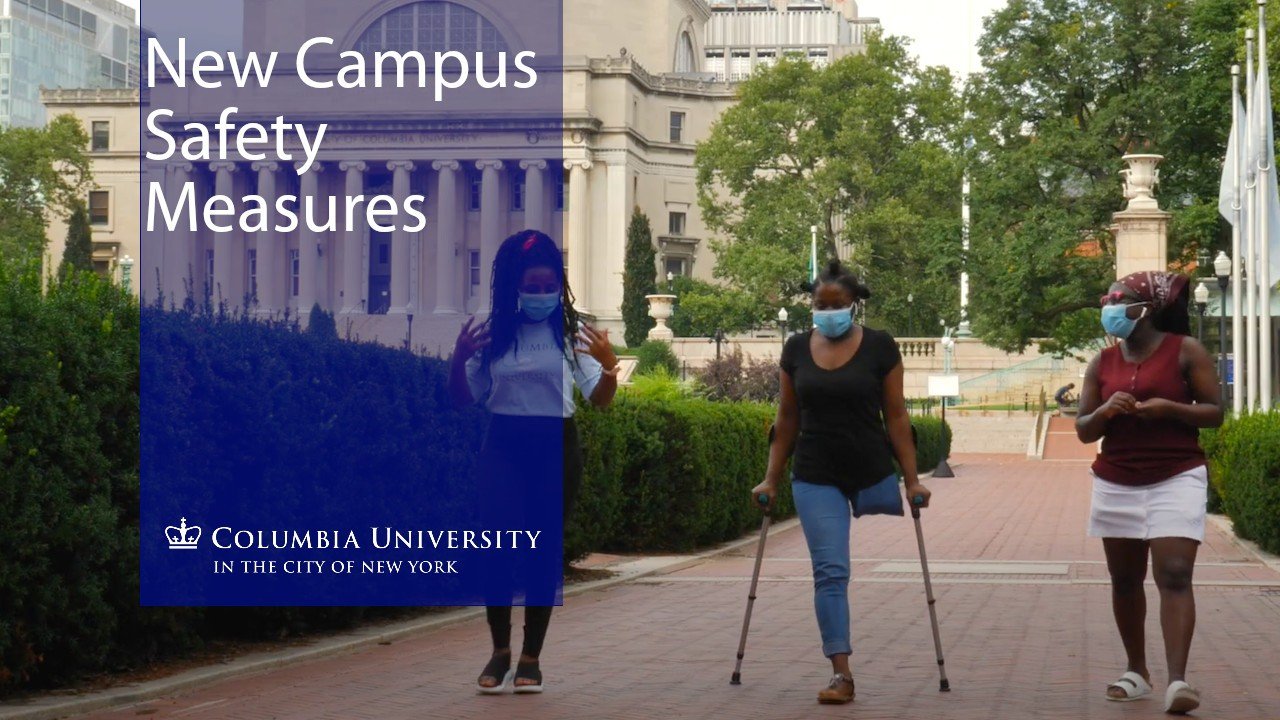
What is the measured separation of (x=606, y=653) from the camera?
10953mm

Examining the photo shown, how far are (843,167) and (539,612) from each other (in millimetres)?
73025

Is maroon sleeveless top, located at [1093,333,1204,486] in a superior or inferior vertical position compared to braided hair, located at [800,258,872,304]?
inferior

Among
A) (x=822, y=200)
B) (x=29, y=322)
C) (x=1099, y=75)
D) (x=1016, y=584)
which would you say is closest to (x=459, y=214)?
(x=822, y=200)

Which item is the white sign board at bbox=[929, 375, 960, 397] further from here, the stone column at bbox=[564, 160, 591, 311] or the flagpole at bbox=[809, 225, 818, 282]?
the stone column at bbox=[564, 160, 591, 311]

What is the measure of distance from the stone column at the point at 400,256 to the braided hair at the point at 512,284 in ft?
221

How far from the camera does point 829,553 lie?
29.3ft

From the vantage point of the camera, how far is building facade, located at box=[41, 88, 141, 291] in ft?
358

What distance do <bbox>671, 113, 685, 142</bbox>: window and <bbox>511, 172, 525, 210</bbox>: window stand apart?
12.3m

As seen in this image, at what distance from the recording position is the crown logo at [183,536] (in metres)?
9.69

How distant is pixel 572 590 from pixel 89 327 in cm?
635

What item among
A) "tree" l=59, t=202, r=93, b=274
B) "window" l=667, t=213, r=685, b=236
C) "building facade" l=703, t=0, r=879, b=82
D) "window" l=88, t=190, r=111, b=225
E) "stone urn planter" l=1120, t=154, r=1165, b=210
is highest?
"building facade" l=703, t=0, r=879, b=82

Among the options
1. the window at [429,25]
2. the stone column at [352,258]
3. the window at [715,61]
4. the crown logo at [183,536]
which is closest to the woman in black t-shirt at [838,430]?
the crown logo at [183,536]

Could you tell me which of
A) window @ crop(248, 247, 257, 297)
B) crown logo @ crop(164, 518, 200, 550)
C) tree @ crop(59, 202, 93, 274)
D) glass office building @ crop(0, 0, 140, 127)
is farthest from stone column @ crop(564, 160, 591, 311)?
crown logo @ crop(164, 518, 200, 550)

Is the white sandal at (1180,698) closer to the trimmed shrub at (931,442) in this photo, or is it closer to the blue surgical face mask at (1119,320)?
the blue surgical face mask at (1119,320)
